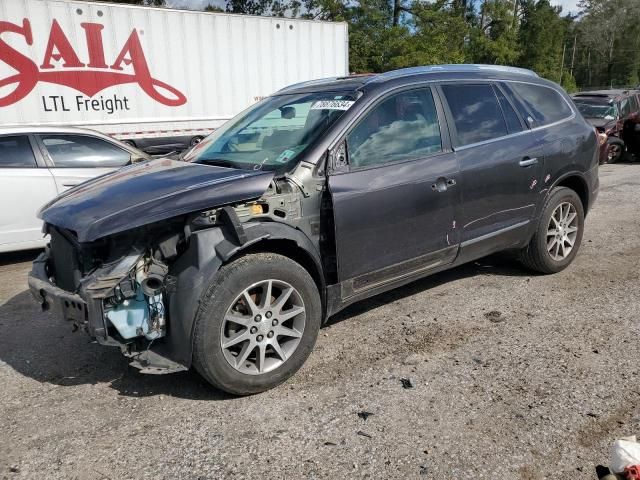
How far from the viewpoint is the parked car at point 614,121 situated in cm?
1305

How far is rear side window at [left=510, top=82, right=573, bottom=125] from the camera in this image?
4727 mm

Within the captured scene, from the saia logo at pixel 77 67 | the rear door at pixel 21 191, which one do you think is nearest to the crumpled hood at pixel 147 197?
the rear door at pixel 21 191

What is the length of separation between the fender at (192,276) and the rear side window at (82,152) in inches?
151

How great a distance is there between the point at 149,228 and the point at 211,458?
4.09 ft

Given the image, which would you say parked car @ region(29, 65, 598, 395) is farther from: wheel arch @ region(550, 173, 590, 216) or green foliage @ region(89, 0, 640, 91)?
green foliage @ region(89, 0, 640, 91)

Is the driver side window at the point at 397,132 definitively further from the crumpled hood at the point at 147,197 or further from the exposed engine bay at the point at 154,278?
the exposed engine bay at the point at 154,278

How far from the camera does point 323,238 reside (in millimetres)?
3430

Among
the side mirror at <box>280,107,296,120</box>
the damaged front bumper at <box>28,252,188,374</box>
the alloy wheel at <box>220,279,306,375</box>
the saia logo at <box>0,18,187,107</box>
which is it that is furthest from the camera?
the saia logo at <box>0,18,187,107</box>

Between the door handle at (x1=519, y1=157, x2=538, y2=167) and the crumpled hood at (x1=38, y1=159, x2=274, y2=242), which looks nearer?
the crumpled hood at (x1=38, y1=159, x2=274, y2=242)

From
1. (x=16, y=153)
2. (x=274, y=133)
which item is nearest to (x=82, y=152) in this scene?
(x=16, y=153)

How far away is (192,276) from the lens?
2.92 metres

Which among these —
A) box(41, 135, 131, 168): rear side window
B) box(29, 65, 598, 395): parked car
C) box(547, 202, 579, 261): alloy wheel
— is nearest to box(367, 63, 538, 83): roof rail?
box(29, 65, 598, 395): parked car

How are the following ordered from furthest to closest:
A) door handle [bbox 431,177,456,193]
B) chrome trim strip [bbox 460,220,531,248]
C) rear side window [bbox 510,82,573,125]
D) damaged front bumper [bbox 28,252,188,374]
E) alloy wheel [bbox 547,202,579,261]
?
alloy wheel [bbox 547,202,579,261], rear side window [bbox 510,82,573,125], chrome trim strip [bbox 460,220,531,248], door handle [bbox 431,177,456,193], damaged front bumper [bbox 28,252,188,374]

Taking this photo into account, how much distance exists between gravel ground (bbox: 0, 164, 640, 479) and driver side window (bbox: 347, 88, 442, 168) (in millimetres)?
1295
